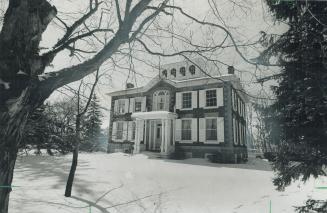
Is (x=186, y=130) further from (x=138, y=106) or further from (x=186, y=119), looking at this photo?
(x=138, y=106)

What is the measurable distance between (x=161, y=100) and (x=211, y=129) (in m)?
5.77

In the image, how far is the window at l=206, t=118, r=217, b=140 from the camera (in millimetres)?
19391

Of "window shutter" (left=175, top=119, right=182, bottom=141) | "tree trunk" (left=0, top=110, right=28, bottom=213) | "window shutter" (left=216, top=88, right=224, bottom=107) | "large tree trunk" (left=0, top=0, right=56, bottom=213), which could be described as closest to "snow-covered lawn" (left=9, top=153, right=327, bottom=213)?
"tree trunk" (left=0, top=110, right=28, bottom=213)

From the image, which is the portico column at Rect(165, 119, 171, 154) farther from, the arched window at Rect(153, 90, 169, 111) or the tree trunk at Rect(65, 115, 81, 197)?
the tree trunk at Rect(65, 115, 81, 197)

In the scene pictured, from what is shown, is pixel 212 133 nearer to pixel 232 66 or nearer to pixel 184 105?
pixel 184 105

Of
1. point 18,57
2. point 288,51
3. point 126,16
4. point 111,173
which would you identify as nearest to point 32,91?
point 18,57

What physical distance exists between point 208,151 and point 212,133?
5.02 feet

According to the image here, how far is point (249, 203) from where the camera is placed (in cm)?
725

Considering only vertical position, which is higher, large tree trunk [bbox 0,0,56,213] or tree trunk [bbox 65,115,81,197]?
large tree trunk [bbox 0,0,56,213]

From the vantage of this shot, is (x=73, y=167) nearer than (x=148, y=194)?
Yes

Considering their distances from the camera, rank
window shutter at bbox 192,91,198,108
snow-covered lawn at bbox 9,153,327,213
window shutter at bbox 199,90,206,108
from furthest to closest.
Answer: window shutter at bbox 192,91,198,108 < window shutter at bbox 199,90,206,108 < snow-covered lawn at bbox 9,153,327,213

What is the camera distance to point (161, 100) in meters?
22.7

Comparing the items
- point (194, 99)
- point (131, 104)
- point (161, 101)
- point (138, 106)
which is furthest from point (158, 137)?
point (194, 99)

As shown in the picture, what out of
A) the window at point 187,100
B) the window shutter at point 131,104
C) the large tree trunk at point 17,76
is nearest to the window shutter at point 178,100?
the window at point 187,100
